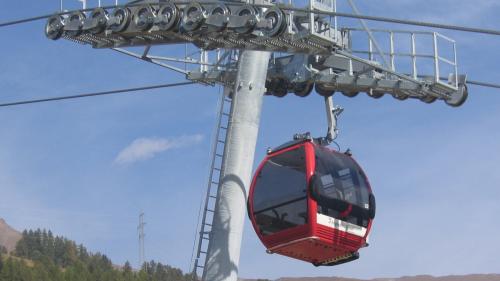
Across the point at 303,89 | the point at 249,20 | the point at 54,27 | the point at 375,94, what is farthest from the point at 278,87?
the point at 249,20

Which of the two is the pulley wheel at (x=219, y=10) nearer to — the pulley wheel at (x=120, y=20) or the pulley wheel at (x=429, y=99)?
the pulley wheel at (x=120, y=20)

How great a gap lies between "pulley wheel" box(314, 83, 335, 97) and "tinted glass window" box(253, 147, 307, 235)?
2.23 m

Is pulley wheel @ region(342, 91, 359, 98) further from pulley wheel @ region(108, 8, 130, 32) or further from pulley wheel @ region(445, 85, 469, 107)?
pulley wheel @ region(108, 8, 130, 32)

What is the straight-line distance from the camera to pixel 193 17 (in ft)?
51.0

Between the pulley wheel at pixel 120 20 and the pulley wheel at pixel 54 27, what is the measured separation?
1.11m

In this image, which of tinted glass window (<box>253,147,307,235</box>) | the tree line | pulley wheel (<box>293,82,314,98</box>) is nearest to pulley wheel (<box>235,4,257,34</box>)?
tinted glass window (<box>253,147,307,235</box>)

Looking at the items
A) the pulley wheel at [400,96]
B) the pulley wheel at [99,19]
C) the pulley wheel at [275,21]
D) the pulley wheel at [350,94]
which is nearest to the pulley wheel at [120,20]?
the pulley wheel at [99,19]

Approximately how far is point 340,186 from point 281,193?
1.11 m

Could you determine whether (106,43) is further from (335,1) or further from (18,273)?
(18,273)

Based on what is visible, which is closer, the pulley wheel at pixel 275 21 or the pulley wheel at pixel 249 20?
the pulley wheel at pixel 275 21

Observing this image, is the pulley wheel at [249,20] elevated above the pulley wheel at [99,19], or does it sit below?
below

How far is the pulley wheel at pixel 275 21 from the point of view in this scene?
14.9 meters

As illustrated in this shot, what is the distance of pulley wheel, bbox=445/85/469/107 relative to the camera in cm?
1873

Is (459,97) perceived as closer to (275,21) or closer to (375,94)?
(375,94)
